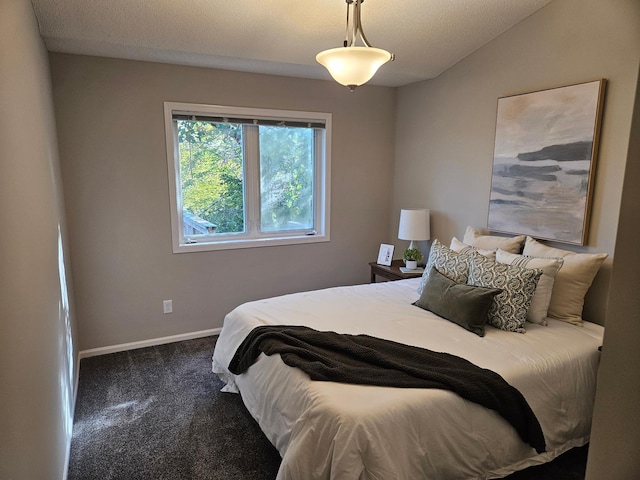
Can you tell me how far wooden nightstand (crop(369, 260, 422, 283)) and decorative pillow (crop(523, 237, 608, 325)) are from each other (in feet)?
4.16

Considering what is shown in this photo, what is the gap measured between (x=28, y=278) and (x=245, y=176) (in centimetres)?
248

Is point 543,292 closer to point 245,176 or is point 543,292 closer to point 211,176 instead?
point 245,176

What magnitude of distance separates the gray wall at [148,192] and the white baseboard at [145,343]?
0.04 metres

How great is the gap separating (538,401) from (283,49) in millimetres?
2815

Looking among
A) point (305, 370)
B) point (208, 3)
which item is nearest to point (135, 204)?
point (208, 3)

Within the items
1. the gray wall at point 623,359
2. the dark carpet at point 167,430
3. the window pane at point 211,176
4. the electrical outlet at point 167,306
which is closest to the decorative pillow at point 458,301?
the dark carpet at point 167,430

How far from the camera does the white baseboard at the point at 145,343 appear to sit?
3398mm

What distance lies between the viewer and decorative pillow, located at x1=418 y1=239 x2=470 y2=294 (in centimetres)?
277

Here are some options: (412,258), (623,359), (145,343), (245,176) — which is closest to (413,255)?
(412,258)

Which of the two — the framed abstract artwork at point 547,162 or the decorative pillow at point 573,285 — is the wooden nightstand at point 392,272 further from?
the decorative pillow at point 573,285

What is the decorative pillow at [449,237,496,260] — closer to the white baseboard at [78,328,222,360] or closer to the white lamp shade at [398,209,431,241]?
the white lamp shade at [398,209,431,241]

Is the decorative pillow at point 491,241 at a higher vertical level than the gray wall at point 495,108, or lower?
lower

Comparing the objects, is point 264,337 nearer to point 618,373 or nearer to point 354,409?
point 354,409

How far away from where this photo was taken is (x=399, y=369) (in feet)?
6.23
